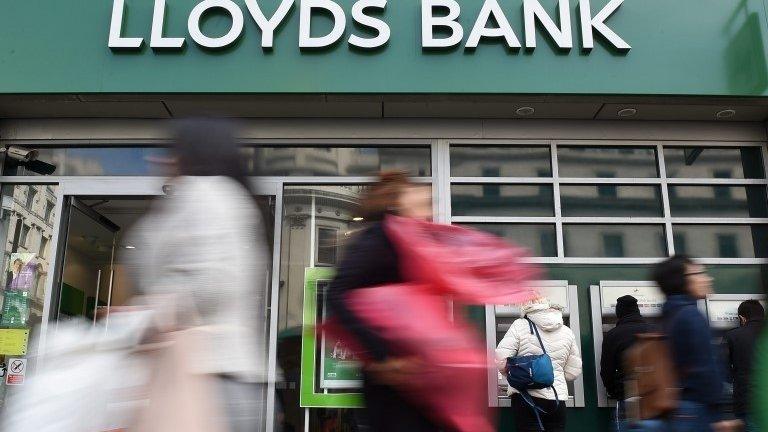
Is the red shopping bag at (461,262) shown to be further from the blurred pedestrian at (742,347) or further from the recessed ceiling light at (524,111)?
the recessed ceiling light at (524,111)

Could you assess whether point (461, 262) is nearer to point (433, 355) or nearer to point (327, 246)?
point (433, 355)

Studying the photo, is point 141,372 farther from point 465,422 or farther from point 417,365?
point 465,422

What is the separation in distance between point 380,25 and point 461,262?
4.24m


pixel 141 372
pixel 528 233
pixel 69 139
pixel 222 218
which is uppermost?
pixel 69 139

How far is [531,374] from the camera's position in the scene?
5.48 meters

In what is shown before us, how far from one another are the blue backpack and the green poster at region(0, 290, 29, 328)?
477cm

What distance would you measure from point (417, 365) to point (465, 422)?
0.89 feet

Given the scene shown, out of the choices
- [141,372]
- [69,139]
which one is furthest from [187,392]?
[69,139]

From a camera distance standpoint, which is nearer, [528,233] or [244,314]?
[244,314]

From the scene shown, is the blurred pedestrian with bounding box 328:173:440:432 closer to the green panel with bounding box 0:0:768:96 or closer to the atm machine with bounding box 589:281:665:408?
the green panel with bounding box 0:0:768:96

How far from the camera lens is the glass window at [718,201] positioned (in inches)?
274

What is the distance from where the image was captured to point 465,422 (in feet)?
8.07

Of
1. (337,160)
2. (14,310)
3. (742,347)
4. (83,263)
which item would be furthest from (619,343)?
(14,310)

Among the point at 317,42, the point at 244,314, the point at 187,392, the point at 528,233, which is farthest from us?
the point at 528,233
